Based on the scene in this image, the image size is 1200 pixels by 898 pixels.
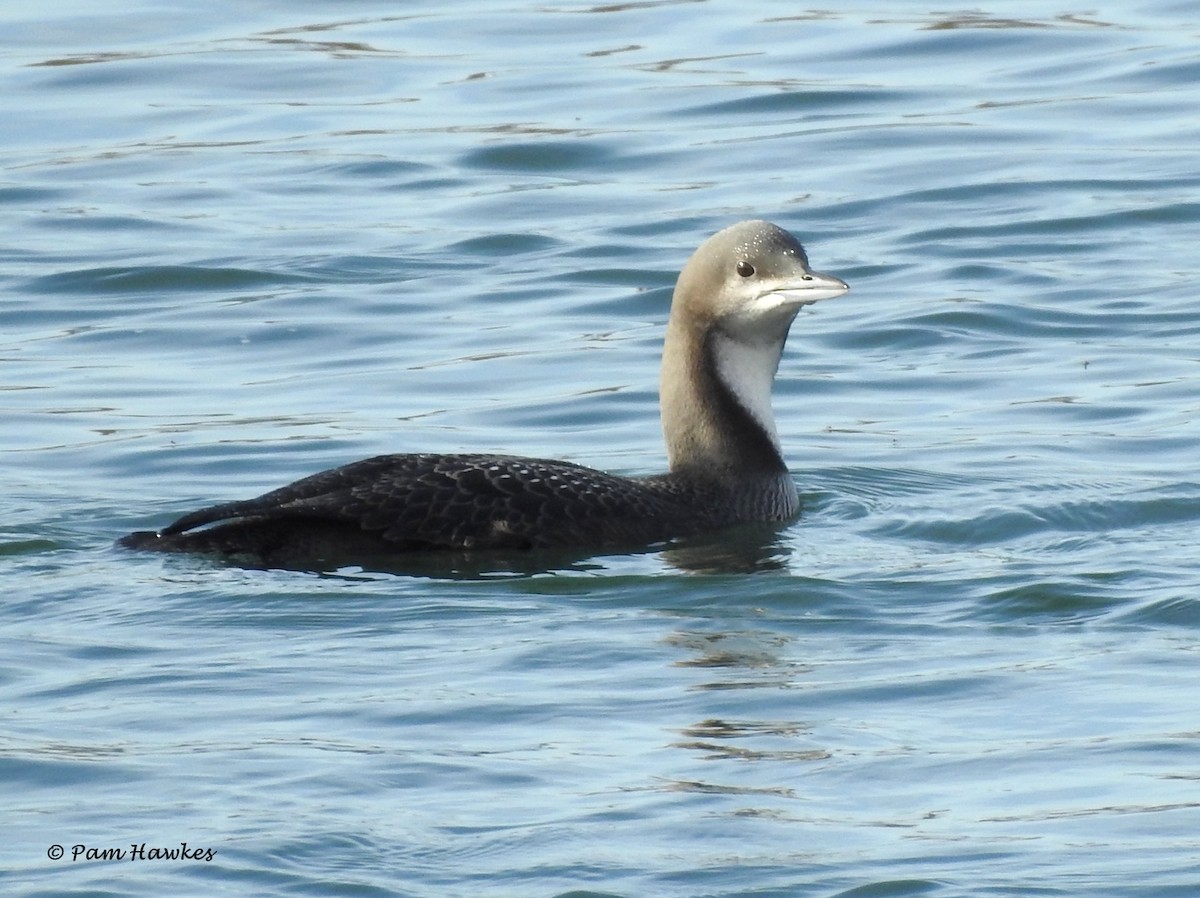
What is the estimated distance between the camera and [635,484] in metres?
8.80

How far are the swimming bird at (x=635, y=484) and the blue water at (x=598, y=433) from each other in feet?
0.50

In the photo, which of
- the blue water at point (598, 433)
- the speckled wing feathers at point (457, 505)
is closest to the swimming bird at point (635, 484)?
the speckled wing feathers at point (457, 505)

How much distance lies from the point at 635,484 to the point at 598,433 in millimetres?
1956

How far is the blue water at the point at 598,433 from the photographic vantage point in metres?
6.00

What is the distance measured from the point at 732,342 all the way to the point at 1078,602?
5.75 ft

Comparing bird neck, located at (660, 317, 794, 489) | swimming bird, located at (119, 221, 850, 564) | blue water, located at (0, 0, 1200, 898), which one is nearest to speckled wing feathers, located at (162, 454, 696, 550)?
swimming bird, located at (119, 221, 850, 564)

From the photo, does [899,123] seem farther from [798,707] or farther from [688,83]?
[798,707]

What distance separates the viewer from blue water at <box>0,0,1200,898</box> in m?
6.00

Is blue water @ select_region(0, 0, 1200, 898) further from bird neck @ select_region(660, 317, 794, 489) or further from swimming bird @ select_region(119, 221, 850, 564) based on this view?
bird neck @ select_region(660, 317, 794, 489)

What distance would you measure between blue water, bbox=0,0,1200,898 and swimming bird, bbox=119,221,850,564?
0.15 metres

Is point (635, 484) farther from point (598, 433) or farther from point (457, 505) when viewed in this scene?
point (598, 433)

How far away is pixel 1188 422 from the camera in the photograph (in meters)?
10.5

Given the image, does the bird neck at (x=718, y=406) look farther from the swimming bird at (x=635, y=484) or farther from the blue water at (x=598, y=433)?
the blue water at (x=598, y=433)

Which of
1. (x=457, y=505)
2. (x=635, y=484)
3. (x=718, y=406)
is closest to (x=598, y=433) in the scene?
(x=718, y=406)
